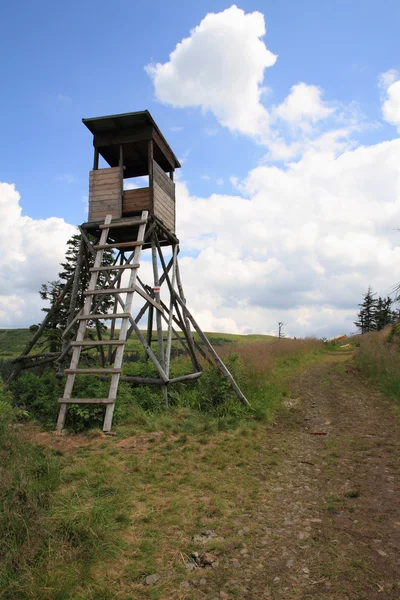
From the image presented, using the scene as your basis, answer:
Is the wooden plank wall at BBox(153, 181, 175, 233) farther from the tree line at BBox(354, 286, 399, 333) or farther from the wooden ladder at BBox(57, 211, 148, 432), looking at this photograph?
the tree line at BBox(354, 286, 399, 333)

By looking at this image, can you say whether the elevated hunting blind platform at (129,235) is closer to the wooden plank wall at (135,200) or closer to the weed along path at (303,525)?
the wooden plank wall at (135,200)

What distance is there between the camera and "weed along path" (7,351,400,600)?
10.3 feet

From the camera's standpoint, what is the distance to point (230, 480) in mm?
5562

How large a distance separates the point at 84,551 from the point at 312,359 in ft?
69.7

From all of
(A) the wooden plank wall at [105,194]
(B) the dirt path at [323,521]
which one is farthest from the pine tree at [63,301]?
(B) the dirt path at [323,521]

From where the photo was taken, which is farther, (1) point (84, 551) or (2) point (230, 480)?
(2) point (230, 480)

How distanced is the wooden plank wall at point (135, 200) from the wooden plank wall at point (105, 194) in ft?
0.65

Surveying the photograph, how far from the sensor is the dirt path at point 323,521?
10.5 feet

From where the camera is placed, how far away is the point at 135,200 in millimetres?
10688

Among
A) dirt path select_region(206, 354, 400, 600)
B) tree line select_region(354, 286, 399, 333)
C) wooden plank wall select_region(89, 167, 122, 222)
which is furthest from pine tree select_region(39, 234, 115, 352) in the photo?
tree line select_region(354, 286, 399, 333)

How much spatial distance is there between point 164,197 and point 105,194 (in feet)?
5.99

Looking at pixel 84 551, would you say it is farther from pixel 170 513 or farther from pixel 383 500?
pixel 383 500

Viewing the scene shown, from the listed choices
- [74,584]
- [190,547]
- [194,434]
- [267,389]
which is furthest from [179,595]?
[267,389]

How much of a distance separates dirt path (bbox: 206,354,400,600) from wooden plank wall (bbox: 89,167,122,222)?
7639 millimetres
